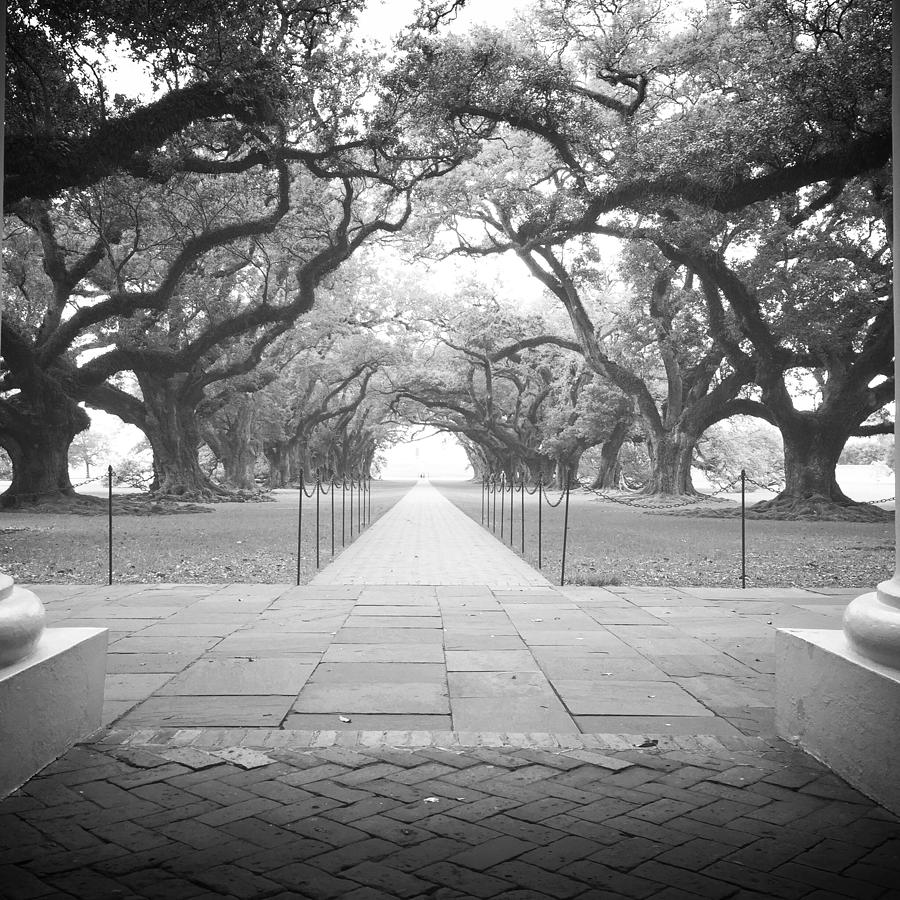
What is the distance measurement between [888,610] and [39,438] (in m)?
21.5

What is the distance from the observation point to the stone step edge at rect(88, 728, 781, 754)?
10.9ft

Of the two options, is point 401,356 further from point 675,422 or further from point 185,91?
point 185,91

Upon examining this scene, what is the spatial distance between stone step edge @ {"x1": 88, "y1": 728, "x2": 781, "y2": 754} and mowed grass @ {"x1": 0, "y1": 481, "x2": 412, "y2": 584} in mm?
2351

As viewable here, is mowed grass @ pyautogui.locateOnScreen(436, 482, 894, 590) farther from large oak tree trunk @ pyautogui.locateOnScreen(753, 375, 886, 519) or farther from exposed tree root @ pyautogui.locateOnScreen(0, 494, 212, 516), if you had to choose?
exposed tree root @ pyautogui.locateOnScreen(0, 494, 212, 516)

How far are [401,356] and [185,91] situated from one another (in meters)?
22.2

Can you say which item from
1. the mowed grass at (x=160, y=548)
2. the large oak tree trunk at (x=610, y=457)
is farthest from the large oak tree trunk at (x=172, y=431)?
the large oak tree trunk at (x=610, y=457)

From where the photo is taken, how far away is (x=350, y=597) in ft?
23.3

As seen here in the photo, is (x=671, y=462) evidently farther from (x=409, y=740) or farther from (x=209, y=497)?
(x=409, y=740)

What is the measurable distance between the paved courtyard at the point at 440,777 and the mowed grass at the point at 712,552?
3424mm

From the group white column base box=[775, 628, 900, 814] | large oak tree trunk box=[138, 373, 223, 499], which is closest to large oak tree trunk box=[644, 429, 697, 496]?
large oak tree trunk box=[138, 373, 223, 499]

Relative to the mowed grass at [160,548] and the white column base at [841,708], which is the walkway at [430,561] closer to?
the mowed grass at [160,548]

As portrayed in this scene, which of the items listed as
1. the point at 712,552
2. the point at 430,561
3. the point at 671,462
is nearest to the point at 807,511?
the point at 671,462

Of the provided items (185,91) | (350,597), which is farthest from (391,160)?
(350,597)

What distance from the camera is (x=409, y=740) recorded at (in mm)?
3385
